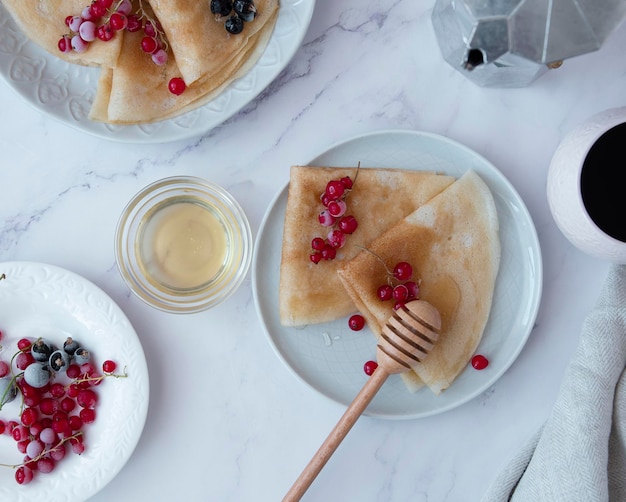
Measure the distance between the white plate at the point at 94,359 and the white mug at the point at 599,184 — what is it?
30.1 inches

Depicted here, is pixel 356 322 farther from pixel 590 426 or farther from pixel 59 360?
pixel 59 360

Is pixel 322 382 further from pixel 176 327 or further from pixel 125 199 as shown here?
pixel 125 199

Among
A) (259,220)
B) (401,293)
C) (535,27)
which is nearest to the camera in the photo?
(535,27)

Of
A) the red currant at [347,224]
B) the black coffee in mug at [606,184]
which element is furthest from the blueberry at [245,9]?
the black coffee in mug at [606,184]

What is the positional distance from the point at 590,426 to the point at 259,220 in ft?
2.14

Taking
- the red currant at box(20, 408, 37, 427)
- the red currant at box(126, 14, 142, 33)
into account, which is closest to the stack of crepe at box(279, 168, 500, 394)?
the red currant at box(126, 14, 142, 33)

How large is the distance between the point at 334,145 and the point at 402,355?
37 cm

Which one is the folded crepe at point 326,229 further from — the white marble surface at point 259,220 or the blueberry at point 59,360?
the blueberry at point 59,360

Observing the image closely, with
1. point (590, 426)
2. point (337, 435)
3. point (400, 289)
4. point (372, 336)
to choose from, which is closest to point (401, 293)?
point (400, 289)

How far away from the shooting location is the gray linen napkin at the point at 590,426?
43.8 inches

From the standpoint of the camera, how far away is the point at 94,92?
1239 millimetres

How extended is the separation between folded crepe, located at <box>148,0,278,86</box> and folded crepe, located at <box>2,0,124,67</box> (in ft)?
0.31

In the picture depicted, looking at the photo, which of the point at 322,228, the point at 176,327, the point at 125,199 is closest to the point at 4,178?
the point at 125,199

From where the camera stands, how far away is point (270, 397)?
1.26 metres
